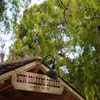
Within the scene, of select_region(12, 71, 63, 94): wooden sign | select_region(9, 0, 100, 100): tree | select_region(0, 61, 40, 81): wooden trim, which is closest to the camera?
select_region(0, 61, 40, 81): wooden trim

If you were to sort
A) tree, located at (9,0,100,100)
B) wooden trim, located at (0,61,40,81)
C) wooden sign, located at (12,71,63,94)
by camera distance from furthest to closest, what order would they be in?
tree, located at (9,0,100,100) < wooden sign, located at (12,71,63,94) < wooden trim, located at (0,61,40,81)

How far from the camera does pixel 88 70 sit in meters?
12.2

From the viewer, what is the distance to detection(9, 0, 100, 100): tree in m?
12.1

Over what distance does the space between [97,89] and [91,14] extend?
416 cm

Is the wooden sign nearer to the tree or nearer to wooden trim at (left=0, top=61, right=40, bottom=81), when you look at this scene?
wooden trim at (left=0, top=61, right=40, bottom=81)

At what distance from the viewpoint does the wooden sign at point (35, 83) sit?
221 inches

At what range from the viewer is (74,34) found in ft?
47.3

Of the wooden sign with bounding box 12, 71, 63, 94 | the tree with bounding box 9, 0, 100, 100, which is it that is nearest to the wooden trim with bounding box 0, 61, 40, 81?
the wooden sign with bounding box 12, 71, 63, 94

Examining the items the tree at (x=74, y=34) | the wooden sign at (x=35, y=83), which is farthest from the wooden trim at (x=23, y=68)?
the tree at (x=74, y=34)

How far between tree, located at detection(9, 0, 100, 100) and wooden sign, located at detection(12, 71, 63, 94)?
18.0ft

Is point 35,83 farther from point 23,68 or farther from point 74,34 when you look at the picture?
point 74,34

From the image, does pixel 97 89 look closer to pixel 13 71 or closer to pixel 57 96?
pixel 57 96

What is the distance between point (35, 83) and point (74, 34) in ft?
28.4

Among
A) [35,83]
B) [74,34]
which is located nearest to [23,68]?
[35,83]
